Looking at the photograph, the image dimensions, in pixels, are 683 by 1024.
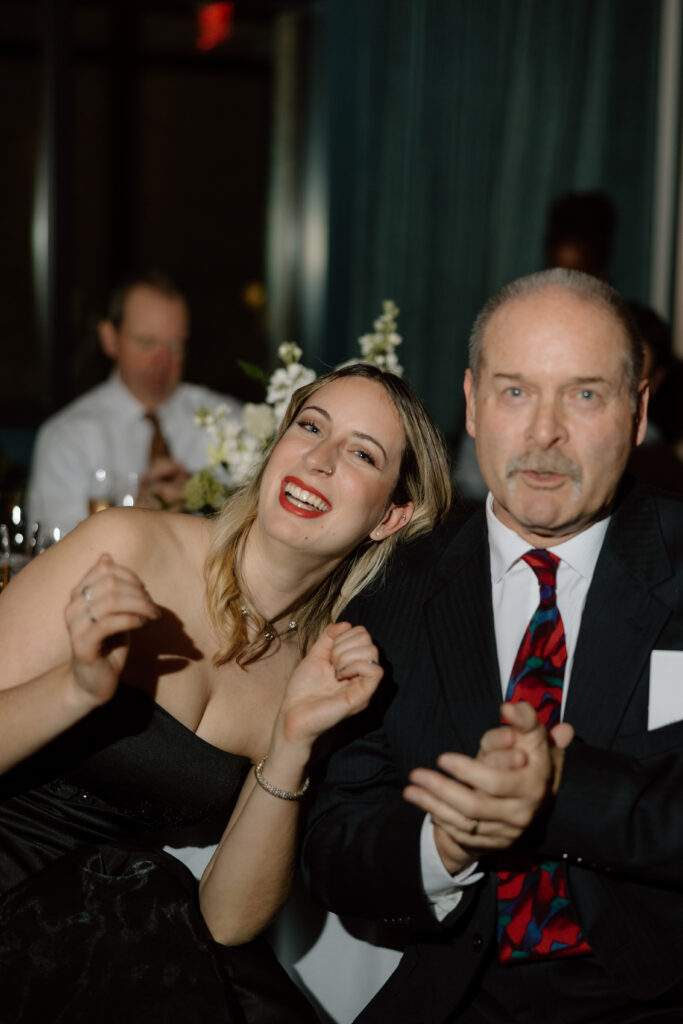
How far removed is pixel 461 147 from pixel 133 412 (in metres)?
2.29

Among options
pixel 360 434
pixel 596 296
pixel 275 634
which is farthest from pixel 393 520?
pixel 596 296

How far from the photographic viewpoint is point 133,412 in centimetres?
473

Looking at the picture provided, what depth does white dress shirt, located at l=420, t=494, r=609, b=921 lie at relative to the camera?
1.76 metres

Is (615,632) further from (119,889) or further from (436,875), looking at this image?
(119,889)

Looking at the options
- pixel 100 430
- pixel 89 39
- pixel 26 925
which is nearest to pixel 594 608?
pixel 26 925

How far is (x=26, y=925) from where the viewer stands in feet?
5.80

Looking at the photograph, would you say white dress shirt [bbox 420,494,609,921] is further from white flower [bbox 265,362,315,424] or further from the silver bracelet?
white flower [bbox 265,362,315,424]

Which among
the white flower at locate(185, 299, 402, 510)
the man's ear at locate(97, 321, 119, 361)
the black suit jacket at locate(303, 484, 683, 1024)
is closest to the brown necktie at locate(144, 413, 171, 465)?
the man's ear at locate(97, 321, 119, 361)

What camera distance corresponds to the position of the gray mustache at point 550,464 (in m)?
1.71

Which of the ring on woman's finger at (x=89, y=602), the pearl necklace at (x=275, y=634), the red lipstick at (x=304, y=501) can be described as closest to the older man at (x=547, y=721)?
the red lipstick at (x=304, y=501)

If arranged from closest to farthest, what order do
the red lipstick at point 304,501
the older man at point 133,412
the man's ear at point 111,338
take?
1. the red lipstick at point 304,501
2. the older man at point 133,412
3. the man's ear at point 111,338

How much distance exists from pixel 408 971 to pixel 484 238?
15.2ft

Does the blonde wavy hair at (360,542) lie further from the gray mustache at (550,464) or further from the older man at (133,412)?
the older man at (133,412)

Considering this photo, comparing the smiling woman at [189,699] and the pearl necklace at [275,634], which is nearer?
the smiling woman at [189,699]
